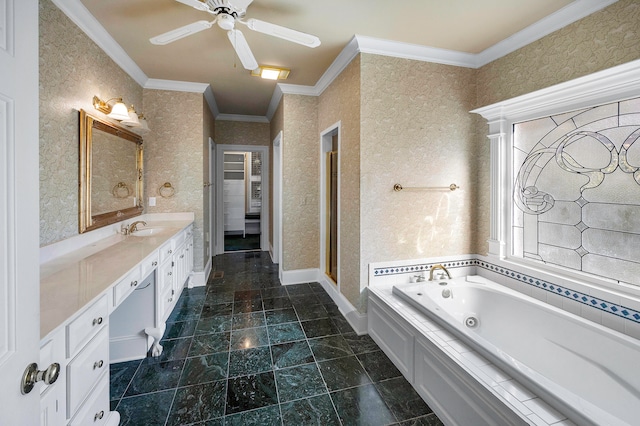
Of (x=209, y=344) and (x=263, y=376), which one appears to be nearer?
(x=263, y=376)

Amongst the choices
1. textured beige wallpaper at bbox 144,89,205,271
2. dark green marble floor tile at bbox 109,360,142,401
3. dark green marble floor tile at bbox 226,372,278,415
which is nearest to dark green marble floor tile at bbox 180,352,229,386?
dark green marble floor tile at bbox 226,372,278,415

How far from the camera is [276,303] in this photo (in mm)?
3223

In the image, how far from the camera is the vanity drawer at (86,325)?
1.14 m

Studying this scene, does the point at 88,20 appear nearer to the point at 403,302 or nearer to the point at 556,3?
the point at 403,302

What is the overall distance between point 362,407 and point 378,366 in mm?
420

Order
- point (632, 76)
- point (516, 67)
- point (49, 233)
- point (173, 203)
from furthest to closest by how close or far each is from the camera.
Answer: point (173, 203), point (516, 67), point (49, 233), point (632, 76)

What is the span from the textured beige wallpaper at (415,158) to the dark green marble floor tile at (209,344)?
1.27 metres

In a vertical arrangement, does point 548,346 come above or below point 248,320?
above

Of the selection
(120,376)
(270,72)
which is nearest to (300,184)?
(270,72)

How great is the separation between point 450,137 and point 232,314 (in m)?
2.72

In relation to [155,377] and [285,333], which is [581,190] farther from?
[155,377]

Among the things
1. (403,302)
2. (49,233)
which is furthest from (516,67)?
(49,233)

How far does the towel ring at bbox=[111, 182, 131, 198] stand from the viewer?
2.74m

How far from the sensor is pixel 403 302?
228cm
